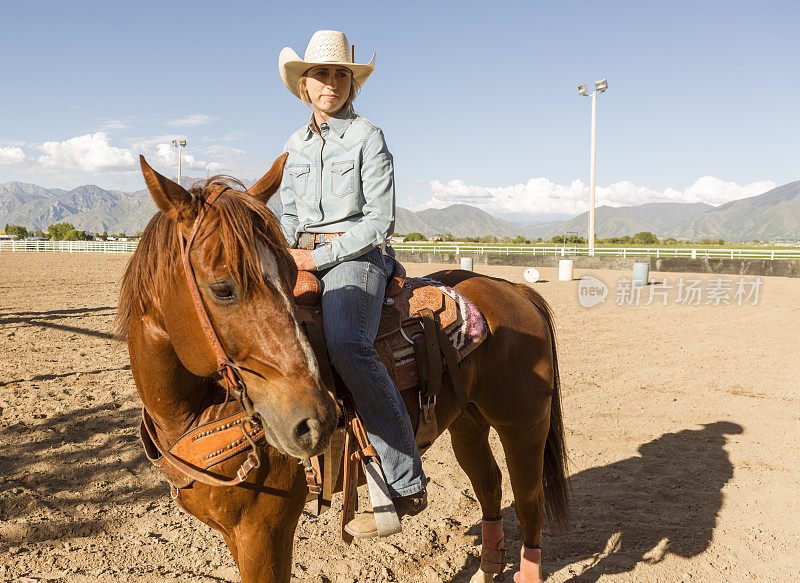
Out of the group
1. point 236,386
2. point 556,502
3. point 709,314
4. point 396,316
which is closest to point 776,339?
point 709,314

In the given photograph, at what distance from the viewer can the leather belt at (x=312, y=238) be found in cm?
239

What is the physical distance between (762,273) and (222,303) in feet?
95.7

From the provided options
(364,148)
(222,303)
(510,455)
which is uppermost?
(364,148)

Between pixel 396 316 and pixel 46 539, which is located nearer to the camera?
pixel 396 316

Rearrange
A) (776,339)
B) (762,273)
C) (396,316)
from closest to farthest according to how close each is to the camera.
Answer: (396,316)
(776,339)
(762,273)

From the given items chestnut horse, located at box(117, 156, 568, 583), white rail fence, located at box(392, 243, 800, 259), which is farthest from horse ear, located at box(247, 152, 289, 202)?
white rail fence, located at box(392, 243, 800, 259)

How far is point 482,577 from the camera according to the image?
11.1ft

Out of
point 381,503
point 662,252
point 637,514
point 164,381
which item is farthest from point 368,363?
point 662,252

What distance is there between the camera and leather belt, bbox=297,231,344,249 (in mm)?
2389

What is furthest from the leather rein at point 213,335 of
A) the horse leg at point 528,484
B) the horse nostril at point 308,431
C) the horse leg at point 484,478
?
the horse leg at point 484,478

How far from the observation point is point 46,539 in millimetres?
3586

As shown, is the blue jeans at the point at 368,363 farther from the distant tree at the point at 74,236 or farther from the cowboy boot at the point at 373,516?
the distant tree at the point at 74,236

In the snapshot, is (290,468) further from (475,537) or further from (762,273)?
(762,273)

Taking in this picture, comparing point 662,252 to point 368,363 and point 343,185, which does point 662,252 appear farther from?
point 368,363
